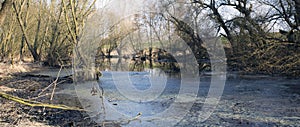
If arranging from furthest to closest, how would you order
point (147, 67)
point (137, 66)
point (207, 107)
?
point (137, 66)
point (147, 67)
point (207, 107)

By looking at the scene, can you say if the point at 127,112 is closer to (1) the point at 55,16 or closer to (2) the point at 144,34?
(1) the point at 55,16

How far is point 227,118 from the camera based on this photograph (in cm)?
615

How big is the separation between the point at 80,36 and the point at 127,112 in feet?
32.0

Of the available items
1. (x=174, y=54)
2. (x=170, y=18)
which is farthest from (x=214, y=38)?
(x=174, y=54)

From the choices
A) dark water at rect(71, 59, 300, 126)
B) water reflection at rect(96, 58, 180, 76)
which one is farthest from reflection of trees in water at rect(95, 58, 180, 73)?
dark water at rect(71, 59, 300, 126)

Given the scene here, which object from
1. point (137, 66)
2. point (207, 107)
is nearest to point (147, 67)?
point (137, 66)

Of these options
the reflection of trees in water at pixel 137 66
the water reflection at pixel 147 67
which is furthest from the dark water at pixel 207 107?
the reflection of trees in water at pixel 137 66

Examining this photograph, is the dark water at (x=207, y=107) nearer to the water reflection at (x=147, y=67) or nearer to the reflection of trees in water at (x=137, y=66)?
the water reflection at (x=147, y=67)

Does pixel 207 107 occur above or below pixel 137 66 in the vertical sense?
below

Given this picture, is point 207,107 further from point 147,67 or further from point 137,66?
point 137,66

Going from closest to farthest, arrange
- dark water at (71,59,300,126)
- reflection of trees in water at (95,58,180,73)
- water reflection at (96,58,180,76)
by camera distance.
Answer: dark water at (71,59,300,126), water reflection at (96,58,180,76), reflection of trees in water at (95,58,180,73)

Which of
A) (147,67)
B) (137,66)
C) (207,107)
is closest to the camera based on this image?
(207,107)

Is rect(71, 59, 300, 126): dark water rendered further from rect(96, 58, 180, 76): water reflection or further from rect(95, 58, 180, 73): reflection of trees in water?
rect(95, 58, 180, 73): reflection of trees in water

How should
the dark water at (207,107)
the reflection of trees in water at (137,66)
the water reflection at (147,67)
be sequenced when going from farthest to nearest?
1. the reflection of trees in water at (137,66)
2. the water reflection at (147,67)
3. the dark water at (207,107)
